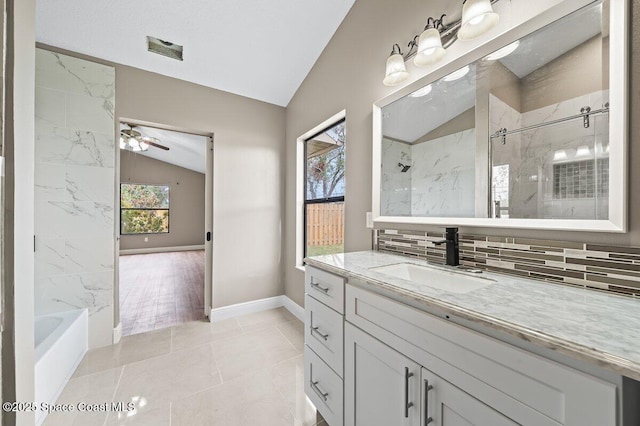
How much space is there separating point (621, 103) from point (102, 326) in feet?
11.7

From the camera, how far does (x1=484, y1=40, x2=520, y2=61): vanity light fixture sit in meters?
A: 1.12

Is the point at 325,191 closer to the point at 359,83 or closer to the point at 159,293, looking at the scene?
the point at 359,83

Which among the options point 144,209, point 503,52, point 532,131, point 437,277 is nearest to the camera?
point 532,131

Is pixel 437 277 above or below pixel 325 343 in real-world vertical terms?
above

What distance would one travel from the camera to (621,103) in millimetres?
854

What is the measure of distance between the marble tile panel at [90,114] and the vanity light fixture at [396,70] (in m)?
2.42

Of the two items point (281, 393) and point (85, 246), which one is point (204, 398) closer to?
point (281, 393)

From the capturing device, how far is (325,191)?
2660 mm

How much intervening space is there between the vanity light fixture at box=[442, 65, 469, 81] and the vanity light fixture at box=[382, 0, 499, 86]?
0.12m

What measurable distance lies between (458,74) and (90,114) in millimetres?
2888

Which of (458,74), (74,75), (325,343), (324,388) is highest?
(74,75)

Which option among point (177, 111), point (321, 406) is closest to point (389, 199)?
point (321, 406)

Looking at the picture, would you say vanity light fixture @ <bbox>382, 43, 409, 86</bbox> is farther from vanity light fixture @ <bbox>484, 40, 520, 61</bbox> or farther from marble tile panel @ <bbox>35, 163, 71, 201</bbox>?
marble tile panel @ <bbox>35, 163, 71, 201</bbox>

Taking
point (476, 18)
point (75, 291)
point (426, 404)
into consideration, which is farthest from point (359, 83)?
point (75, 291)
